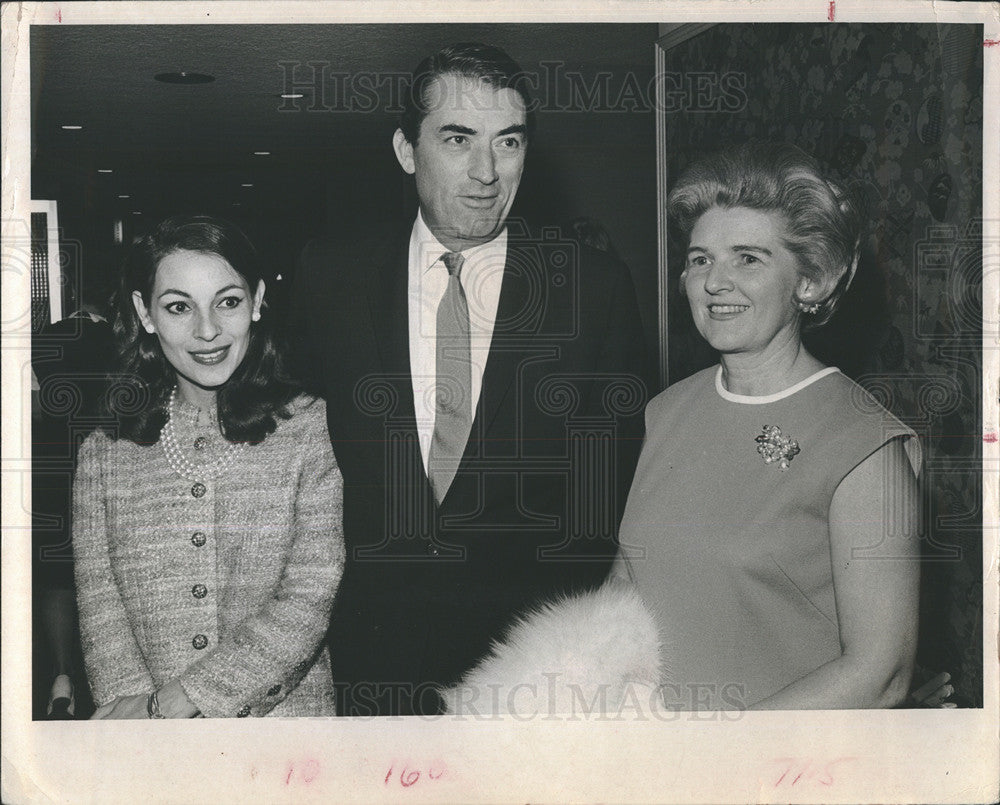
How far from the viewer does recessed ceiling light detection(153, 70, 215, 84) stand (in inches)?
48.2

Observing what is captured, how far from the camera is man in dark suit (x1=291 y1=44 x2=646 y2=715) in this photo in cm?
124

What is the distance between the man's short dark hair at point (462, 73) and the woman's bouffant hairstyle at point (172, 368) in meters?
0.26

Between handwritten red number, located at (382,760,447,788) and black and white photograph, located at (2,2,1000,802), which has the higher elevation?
black and white photograph, located at (2,2,1000,802)

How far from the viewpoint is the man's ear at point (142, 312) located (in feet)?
4.01

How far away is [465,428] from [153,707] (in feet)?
1.74

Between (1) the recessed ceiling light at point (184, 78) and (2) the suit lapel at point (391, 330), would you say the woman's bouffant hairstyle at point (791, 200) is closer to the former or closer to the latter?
(2) the suit lapel at point (391, 330)

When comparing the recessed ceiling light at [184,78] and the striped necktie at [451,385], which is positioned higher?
the recessed ceiling light at [184,78]

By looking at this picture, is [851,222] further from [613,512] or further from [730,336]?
[613,512]

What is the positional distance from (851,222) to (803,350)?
0.57 feet

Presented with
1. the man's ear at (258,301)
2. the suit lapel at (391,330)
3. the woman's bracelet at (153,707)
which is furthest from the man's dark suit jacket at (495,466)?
the woman's bracelet at (153,707)

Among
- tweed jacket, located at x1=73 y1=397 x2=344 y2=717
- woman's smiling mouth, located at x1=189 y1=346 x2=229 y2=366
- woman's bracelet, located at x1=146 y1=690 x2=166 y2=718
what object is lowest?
woman's bracelet, located at x1=146 y1=690 x2=166 y2=718

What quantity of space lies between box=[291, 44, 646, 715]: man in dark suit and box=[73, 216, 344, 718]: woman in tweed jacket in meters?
0.04

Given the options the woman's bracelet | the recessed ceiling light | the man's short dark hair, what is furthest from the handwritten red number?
the recessed ceiling light

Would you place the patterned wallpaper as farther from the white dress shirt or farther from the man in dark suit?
the white dress shirt
